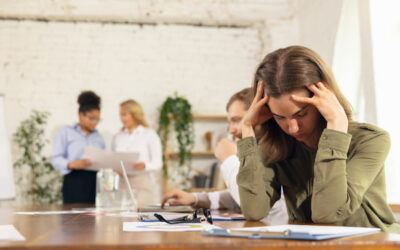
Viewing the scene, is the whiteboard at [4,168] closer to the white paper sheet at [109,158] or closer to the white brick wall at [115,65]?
the white brick wall at [115,65]

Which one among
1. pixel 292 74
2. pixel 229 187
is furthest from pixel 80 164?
pixel 292 74

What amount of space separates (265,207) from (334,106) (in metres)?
0.38

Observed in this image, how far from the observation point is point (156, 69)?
5.80 meters

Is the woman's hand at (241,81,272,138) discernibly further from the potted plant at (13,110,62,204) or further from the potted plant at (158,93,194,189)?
the potted plant at (13,110,62,204)

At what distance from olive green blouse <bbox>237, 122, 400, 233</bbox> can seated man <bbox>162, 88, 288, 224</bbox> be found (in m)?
0.26

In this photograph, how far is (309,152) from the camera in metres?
1.56

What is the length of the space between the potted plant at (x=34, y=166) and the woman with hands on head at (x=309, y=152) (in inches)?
169

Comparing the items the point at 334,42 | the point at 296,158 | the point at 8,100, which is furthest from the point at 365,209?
the point at 8,100

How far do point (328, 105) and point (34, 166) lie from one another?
4.66m

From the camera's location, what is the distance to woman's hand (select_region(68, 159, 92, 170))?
12.3 feet

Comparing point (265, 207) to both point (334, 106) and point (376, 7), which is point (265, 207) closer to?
point (334, 106)

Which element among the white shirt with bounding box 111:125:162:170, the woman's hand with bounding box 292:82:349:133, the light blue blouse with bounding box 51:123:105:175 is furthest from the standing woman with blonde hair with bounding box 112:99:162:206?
the woman's hand with bounding box 292:82:349:133

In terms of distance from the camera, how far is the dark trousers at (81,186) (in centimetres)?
412

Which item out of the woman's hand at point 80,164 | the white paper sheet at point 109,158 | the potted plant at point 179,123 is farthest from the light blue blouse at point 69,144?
the potted plant at point 179,123
